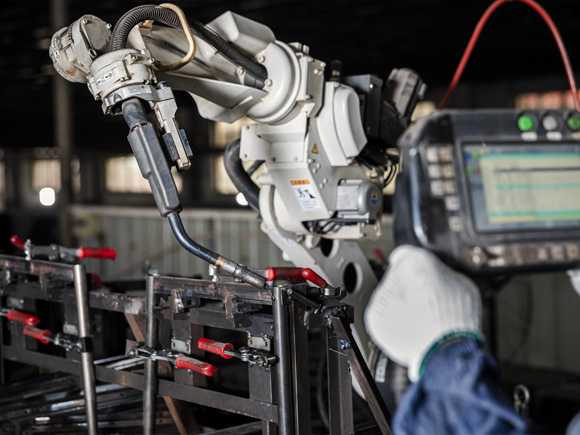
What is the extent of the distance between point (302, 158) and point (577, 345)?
12.3ft

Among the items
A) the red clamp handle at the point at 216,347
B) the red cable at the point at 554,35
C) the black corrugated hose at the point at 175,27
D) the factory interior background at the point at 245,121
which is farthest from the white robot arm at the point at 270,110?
the factory interior background at the point at 245,121

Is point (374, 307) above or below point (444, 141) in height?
below

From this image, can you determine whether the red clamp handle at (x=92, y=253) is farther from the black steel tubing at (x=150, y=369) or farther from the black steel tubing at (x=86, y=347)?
the black steel tubing at (x=150, y=369)

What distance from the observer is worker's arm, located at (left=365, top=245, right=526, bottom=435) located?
1133mm

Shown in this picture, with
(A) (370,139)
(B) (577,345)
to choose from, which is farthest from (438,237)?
(B) (577,345)

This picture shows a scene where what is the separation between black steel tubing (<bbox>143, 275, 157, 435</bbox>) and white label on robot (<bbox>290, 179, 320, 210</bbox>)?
1.64 ft

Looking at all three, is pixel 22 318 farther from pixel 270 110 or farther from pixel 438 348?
pixel 438 348

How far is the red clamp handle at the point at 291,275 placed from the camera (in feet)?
6.51

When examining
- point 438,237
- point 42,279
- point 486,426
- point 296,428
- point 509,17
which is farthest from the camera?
point 509,17

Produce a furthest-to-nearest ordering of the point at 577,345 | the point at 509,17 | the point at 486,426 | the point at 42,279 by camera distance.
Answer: the point at 509,17, the point at 577,345, the point at 42,279, the point at 486,426

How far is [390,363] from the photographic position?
2461 millimetres

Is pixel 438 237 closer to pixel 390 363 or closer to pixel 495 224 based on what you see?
pixel 495 224

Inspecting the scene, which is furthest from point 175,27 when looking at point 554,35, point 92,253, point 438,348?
point 438,348

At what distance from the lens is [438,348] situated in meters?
1.16
